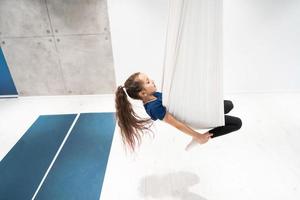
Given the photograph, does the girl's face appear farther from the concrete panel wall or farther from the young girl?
the concrete panel wall

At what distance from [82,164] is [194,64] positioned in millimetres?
2008

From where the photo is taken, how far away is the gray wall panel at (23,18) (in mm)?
3902

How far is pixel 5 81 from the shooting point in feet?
15.2

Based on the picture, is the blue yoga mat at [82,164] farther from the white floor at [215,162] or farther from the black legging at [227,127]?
the black legging at [227,127]

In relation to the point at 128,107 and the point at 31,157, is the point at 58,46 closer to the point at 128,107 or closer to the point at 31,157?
the point at 31,157

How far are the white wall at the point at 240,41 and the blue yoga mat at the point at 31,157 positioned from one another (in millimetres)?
1522

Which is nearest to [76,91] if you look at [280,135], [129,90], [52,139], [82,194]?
[52,139]

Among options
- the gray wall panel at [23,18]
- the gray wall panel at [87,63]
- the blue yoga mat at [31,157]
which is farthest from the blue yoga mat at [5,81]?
the blue yoga mat at [31,157]

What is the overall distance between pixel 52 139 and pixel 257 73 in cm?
380

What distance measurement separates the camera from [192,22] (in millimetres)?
1584

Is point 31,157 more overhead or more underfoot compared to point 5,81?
more underfoot

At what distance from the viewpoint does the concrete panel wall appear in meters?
3.94

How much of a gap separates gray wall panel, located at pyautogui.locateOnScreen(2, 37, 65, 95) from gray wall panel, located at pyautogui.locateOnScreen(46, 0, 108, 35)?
1.27ft

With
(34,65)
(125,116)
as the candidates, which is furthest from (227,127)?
→ (34,65)
